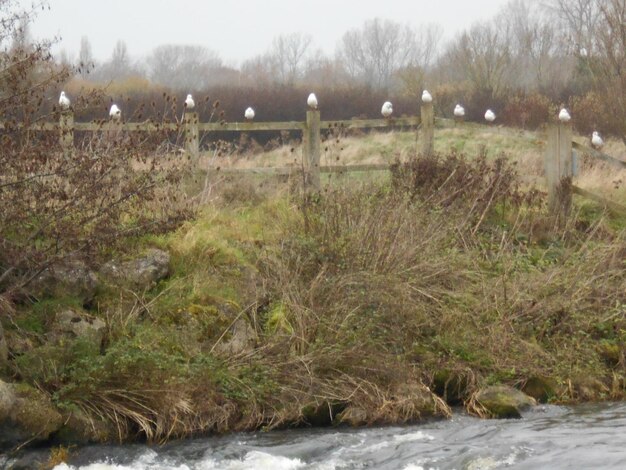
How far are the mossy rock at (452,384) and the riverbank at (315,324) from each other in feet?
0.05

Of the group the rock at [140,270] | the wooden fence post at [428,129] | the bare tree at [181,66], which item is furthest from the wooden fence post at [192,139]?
the bare tree at [181,66]

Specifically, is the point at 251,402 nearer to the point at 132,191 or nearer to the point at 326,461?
the point at 326,461

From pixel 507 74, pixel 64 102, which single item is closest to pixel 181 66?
pixel 507 74

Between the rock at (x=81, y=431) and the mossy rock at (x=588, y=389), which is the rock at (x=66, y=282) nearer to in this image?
the rock at (x=81, y=431)

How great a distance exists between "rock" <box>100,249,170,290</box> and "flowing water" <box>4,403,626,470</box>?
92.1 inches

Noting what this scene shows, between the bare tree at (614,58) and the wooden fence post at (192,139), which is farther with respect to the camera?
the bare tree at (614,58)

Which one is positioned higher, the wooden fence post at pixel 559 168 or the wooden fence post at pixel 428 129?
the wooden fence post at pixel 428 129

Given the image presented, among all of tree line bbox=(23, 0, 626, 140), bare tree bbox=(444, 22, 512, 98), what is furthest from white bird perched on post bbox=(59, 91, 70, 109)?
bare tree bbox=(444, 22, 512, 98)

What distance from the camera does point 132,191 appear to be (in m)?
10.1

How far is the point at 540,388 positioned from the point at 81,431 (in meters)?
4.57

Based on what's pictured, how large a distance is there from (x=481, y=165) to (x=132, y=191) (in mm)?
6235

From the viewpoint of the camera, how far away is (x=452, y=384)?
10.5 metres

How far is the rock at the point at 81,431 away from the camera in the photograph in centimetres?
855

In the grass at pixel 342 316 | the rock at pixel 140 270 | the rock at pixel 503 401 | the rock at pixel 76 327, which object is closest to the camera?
the grass at pixel 342 316
